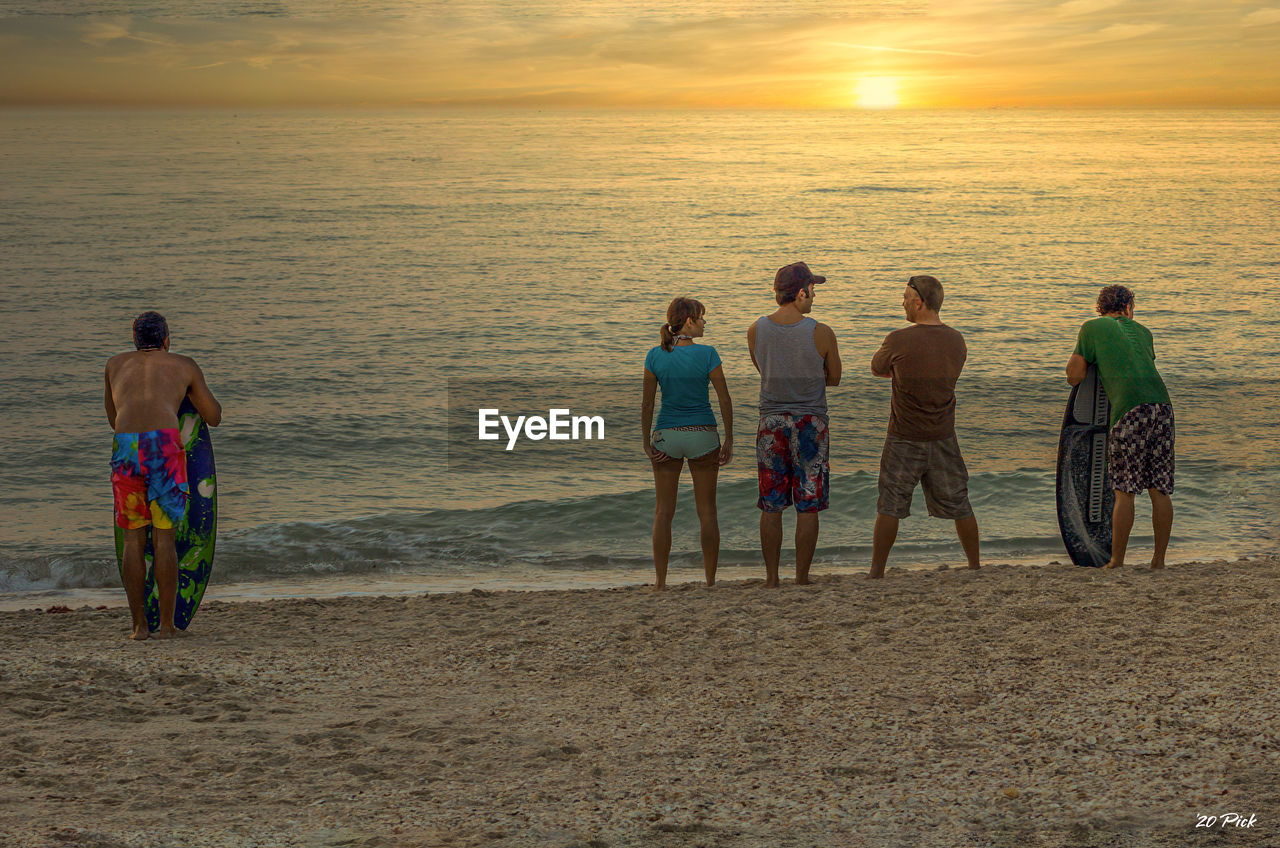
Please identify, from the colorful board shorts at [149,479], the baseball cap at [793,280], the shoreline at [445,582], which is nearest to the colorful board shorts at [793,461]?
the baseball cap at [793,280]

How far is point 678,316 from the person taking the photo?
6023 millimetres

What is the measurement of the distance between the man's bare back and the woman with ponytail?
2.37 meters

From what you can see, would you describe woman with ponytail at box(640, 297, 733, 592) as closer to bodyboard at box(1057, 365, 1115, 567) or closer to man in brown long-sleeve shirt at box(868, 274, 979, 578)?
man in brown long-sleeve shirt at box(868, 274, 979, 578)

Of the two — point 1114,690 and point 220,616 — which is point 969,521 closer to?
point 1114,690

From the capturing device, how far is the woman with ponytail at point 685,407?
6027 millimetres

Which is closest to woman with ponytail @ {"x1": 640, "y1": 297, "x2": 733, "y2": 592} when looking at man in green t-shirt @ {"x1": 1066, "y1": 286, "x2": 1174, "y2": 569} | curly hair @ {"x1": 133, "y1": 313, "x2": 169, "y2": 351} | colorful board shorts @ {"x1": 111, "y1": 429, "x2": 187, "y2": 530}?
man in green t-shirt @ {"x1": 1066, "y1": 286, "x2": 1174, "y2": 569}

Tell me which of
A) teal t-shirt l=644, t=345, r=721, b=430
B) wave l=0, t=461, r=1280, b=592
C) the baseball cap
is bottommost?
wave l=0, t=461, r=1280, b=592

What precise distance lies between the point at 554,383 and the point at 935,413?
1273cm

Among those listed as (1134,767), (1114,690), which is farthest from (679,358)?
(1134,767)

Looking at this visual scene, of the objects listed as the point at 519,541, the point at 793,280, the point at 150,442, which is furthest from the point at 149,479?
the point at 519,541

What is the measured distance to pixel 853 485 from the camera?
11.4m

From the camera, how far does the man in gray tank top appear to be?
5.90 metres

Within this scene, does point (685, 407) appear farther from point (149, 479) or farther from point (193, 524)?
point (149, 479)

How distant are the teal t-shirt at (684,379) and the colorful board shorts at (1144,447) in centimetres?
238
